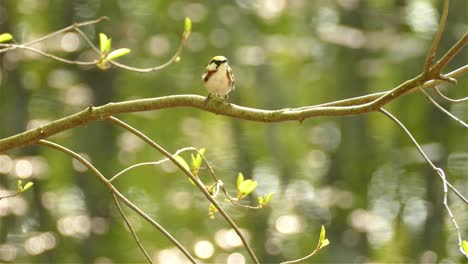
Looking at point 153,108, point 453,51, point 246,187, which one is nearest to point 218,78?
point 246,187

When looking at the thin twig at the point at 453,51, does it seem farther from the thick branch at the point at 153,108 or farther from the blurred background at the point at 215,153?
the blurred background at the point at 215,153

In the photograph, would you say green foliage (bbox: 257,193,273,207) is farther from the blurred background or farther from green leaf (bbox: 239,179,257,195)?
the blurred background

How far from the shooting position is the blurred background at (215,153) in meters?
2.20

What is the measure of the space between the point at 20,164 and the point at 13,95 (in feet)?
0.67

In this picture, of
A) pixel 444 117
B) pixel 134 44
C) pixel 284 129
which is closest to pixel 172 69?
pixel 134 44

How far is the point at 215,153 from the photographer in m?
2.21

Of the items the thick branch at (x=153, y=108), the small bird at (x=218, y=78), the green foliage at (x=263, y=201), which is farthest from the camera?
the small bird at (x=218, y=78)

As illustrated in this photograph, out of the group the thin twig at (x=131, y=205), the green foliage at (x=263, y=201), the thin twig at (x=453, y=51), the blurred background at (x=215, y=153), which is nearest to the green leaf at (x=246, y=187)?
the green foliage at (x=263, y=201)

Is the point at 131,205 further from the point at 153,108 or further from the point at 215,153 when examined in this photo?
the point at 215,153

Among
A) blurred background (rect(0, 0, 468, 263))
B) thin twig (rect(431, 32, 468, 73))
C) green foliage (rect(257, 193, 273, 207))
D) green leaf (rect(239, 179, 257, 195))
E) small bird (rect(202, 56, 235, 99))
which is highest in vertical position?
blurred background (rect(0, 0, 468, 263))

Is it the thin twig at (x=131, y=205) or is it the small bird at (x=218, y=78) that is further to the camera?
the small bird at (x=218, y=78)

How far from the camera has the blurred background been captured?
220 cm

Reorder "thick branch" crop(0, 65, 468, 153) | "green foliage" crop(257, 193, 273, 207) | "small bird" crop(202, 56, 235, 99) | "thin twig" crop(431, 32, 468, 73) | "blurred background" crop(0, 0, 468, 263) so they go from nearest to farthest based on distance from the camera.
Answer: "thin twig" crop(431, 32, 468, 73)
"thick branch" crop(0, 65, 468, 153)
"green foliage" crop(257, 193, 273, 207)
"small bird" crop(202, 56, 235, 99)
"blurred background" crop(0, 0, 468, 263)

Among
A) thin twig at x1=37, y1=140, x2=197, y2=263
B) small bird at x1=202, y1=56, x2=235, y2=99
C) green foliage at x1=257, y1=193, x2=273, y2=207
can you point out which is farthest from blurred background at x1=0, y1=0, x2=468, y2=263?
thin twig at x1=37, y1=140, x2=197, y2=263
